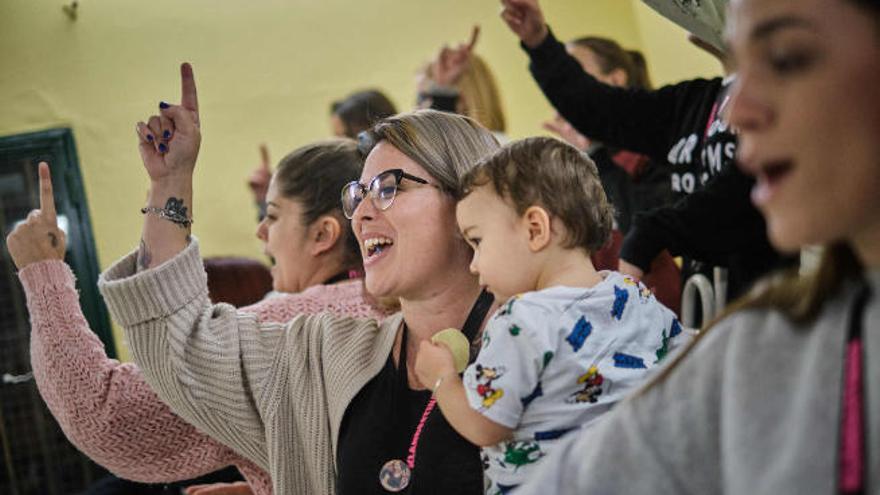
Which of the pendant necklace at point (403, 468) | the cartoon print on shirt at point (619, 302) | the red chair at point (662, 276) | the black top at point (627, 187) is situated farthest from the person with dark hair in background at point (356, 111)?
the cartoon print on shirt at point (619, 302)

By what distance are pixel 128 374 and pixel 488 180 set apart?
2.56 feet

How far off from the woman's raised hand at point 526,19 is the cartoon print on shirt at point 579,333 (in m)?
1.07

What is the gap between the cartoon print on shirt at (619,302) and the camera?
1268 millimetres

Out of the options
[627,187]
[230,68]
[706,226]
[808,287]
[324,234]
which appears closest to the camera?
[808,287]

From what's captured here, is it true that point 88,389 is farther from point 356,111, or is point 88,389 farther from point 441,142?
point 356,111

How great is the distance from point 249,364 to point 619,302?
0.66m

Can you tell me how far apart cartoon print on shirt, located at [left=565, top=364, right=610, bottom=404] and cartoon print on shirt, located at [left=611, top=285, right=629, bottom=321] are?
8 cm

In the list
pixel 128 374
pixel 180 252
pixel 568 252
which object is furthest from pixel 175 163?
pixel 568 252

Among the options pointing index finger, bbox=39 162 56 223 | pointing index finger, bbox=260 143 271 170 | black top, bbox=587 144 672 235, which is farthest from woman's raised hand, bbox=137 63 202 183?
pointing index finger, bbox=260 143 271 170

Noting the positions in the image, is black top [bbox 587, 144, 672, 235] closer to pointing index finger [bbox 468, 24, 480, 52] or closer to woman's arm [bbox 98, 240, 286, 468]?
pointing index finger [bbox 468, 24, 480, 52]

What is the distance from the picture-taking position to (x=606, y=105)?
2223 millimetres

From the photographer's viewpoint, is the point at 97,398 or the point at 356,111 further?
the point at 356,111

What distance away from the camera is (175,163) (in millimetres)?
1534

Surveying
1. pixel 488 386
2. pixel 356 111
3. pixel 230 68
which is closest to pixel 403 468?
pixel 488 386
